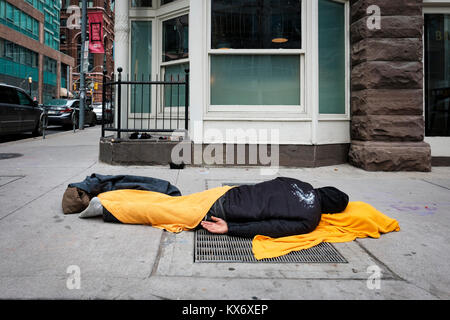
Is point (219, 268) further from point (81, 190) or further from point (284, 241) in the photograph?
point (81, 190)

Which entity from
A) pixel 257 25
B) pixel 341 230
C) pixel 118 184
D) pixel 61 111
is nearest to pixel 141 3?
pixel 257 25

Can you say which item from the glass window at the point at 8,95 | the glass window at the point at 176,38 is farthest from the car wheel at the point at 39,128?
the glass window at the point at 176,38

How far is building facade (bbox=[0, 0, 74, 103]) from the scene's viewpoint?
122 feet

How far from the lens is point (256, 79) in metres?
7.05

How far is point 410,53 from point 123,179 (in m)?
5.50

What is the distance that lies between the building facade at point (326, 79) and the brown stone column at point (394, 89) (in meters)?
0.02

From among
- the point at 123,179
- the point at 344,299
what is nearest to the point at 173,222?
the point at 123,179

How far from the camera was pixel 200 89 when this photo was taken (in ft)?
22.8

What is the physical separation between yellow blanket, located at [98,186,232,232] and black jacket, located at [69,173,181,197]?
181 mm

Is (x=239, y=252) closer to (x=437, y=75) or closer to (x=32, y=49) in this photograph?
(x=437, y=75)

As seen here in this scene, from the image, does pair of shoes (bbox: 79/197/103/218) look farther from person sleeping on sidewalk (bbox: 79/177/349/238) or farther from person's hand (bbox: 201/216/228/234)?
person's hand (bbox: 201/216/228/234)

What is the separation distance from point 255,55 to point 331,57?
149 cm

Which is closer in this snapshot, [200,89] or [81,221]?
[81,221]

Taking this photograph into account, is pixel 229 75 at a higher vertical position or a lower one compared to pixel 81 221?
higher
